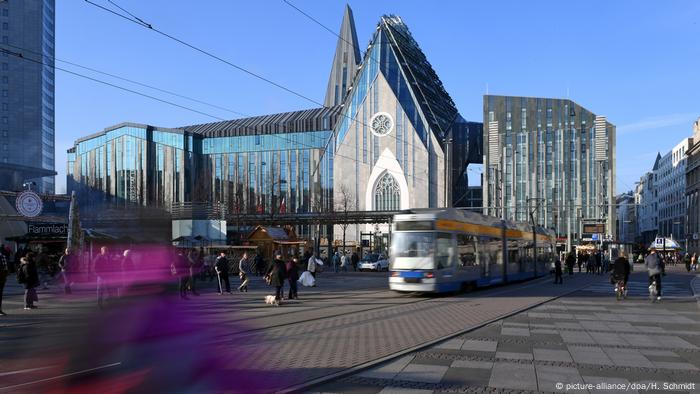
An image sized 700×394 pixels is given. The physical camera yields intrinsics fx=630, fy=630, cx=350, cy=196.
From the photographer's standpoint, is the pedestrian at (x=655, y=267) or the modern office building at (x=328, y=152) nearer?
the pedestrian at (x=655, y=267)

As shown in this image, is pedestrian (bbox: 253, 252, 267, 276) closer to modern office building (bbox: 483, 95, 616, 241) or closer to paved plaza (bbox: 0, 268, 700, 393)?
paved plaza (bbox: 0, 268, 700, 393)

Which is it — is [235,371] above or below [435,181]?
below

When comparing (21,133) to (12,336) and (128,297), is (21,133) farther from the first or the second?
(128,297)

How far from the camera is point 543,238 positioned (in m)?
39.5

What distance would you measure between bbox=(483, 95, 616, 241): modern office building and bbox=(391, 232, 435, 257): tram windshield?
229ft

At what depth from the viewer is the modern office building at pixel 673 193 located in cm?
11912

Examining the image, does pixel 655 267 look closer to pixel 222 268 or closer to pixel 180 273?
pixel 222 268

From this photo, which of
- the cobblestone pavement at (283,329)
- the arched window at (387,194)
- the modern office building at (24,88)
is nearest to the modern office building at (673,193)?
the arched window at (387,194)

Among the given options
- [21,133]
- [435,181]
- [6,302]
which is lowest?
[6,302]

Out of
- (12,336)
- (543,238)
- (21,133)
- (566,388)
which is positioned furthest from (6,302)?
(21,133)

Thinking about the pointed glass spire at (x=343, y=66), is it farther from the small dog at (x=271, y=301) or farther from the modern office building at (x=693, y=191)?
the small dog at (x=271, y=301)

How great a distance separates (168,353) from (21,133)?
116 meters

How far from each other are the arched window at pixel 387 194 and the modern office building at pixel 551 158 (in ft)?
42.6

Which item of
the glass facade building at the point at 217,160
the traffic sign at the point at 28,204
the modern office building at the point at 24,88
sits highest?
the modern office building at the point at 24,88
